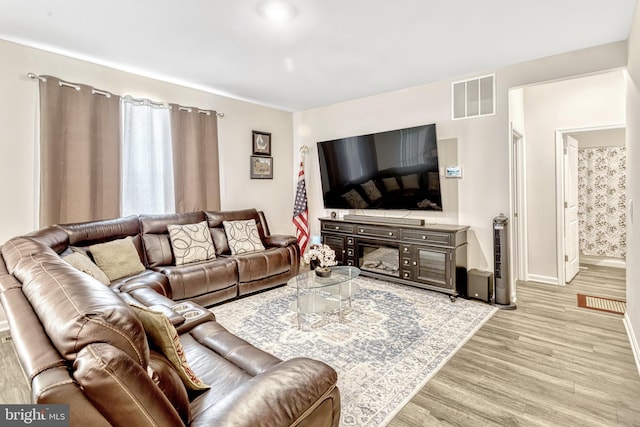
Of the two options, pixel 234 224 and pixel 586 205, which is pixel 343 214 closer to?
pixel 234 224

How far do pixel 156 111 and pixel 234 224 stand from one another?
1680mm

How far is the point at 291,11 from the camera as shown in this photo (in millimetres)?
2475

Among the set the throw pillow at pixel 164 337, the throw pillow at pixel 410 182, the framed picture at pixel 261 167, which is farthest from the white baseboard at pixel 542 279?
the throw pillow at pixel 164 337

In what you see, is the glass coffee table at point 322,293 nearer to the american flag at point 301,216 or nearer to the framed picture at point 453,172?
the framed picture at point 453,172

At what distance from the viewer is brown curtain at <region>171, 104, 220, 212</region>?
4.20 m

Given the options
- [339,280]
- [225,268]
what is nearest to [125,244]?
[225,268]

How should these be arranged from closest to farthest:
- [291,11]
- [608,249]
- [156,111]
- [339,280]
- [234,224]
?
[291,11]
[339,280]
[156,111]
[234,224]
[608,249]

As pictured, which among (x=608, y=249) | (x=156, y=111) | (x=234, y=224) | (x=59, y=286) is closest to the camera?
(x=59, y=286)

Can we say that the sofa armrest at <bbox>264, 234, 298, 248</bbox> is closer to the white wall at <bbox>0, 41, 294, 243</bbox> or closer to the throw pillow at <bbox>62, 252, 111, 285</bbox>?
the white wall at <bbox>0, 41, 294, 243</bbox>

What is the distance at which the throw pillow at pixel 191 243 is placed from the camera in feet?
12.1

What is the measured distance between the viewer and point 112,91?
144 inches

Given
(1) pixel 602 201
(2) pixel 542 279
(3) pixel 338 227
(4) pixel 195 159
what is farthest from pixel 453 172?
(4) pixel 195 159

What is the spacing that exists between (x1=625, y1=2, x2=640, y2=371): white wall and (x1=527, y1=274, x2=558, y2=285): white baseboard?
1.40 meters

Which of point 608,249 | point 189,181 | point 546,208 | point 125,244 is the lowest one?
point 608,249
